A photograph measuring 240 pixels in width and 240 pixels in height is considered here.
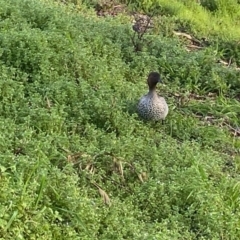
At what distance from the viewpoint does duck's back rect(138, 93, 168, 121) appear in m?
5.20

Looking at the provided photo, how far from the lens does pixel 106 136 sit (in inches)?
189

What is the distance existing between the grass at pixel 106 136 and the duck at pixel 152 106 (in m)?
0.08

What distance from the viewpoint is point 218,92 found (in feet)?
20.9

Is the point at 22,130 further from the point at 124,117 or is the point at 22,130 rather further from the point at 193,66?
the point at 193,66

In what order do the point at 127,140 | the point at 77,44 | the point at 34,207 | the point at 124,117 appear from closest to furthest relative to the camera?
the point at 34,207 < the point at 127,140 < the point at 124,117 < the point at 77,44

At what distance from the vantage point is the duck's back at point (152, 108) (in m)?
5.20

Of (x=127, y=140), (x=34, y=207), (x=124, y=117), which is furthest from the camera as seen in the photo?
(x=124, y=117)

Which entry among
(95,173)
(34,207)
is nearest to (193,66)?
(95,173)

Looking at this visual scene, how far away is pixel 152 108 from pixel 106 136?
1.88 ft

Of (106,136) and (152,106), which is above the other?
(152,106)

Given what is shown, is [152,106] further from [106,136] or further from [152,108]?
[106,136]

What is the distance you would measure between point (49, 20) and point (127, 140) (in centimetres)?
211

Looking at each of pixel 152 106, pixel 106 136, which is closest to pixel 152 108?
pixel 152 106

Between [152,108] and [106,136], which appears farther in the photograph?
[152,108]
